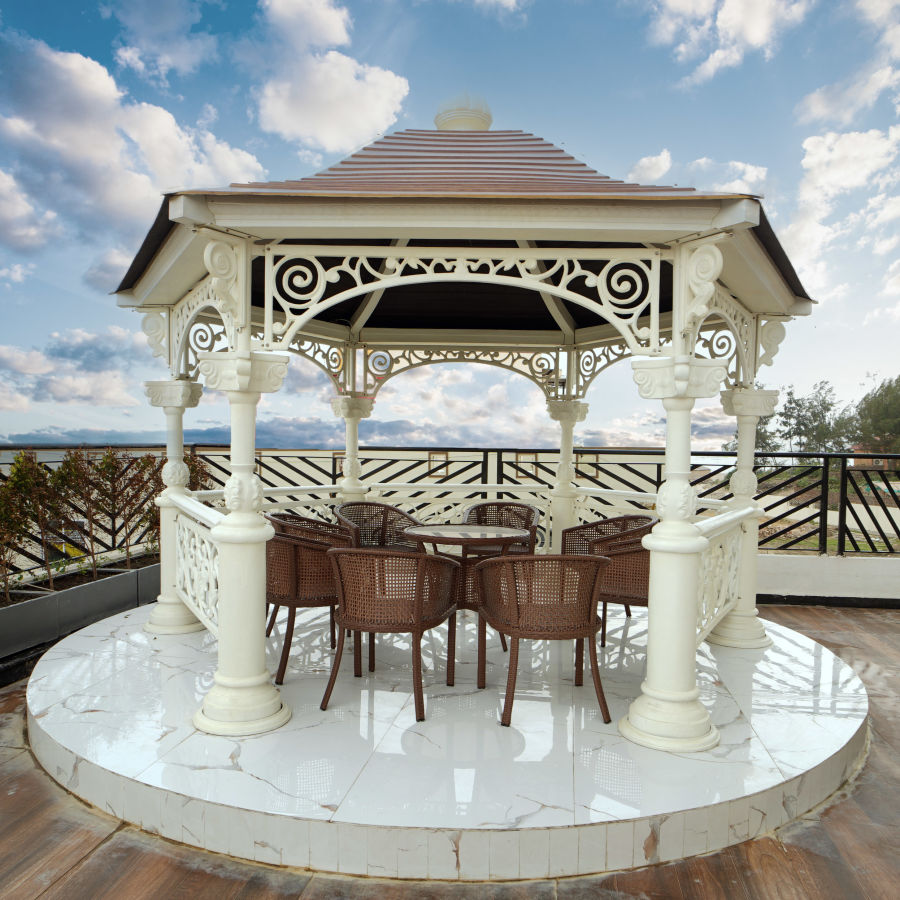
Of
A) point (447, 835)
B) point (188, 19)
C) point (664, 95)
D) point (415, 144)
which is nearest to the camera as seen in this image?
point (447, 835)

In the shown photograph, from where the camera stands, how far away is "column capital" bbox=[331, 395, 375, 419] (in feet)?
22.6

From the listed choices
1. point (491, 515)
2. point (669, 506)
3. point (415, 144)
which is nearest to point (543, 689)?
point (669, 506)

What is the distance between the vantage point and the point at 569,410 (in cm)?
705

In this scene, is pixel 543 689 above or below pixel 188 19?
below

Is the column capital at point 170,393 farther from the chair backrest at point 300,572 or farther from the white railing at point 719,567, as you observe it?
the white railing at point 719,567

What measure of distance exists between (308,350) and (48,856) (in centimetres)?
443

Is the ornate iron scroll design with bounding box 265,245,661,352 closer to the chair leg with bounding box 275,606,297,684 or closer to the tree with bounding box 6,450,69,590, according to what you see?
the chair leg with bounding box 275,606,297,684

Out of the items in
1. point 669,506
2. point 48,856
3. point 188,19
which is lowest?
point 48,856

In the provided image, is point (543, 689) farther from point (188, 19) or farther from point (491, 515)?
point (188, 19)

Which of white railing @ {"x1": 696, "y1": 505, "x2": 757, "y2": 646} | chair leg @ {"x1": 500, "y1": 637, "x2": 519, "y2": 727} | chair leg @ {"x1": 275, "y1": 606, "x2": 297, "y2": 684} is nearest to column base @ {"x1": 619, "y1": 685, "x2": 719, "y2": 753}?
white railing @ {"x1": 696, "y1": 505, "x2": 757, "y2": 646}

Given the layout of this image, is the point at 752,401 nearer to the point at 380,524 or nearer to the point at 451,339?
the point at 451,339

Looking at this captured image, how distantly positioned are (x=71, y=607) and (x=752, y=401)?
17.0 ft

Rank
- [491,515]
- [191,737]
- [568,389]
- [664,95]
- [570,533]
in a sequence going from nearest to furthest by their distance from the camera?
[191,737], [570,533], [491,515], [568,389], [664,95]

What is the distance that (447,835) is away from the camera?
8.47 feet
